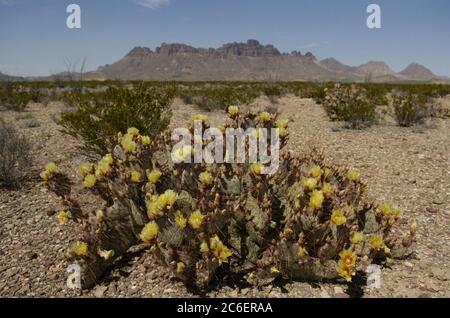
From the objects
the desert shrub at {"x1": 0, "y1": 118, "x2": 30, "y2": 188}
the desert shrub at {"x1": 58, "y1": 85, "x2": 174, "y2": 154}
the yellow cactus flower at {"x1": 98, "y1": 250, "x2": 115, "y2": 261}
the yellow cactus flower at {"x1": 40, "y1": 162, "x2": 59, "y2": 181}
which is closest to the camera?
the yellow cactus flower at {"x1": 98, "y1": 250, "x2": 115, "y2": 261}

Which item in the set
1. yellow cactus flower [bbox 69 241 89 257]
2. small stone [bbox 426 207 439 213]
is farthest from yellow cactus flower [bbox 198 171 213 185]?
small stone [bbox 426 207 439 213]

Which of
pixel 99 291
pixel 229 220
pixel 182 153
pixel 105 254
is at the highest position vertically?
pixel 182 153

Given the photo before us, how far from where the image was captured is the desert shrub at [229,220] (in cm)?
253

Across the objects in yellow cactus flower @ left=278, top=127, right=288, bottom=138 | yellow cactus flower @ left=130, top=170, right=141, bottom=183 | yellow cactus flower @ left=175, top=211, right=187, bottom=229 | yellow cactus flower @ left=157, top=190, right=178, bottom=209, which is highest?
yellow cactus flower @ left=278, top=127, right=288, bottom=138

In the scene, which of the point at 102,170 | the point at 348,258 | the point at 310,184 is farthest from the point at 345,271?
the point at 102,170

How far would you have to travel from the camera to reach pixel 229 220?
2859mm

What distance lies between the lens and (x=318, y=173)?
113 inches

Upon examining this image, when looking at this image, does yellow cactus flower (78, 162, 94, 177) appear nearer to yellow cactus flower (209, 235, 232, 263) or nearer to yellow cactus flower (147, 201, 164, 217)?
yellow cactus flower (147, 201, 164, 217)

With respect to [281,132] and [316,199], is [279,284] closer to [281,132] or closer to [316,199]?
[316,199]

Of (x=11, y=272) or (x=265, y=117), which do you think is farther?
(x=265, y=117)

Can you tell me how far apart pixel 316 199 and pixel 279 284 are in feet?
2.27

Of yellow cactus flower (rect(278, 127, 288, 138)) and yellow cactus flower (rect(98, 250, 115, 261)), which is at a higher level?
yellow cactus flower (rect(278, 127, 288, 138))

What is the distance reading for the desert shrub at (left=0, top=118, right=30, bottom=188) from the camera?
4449 mm

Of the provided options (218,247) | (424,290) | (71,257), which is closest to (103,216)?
(71,257)
